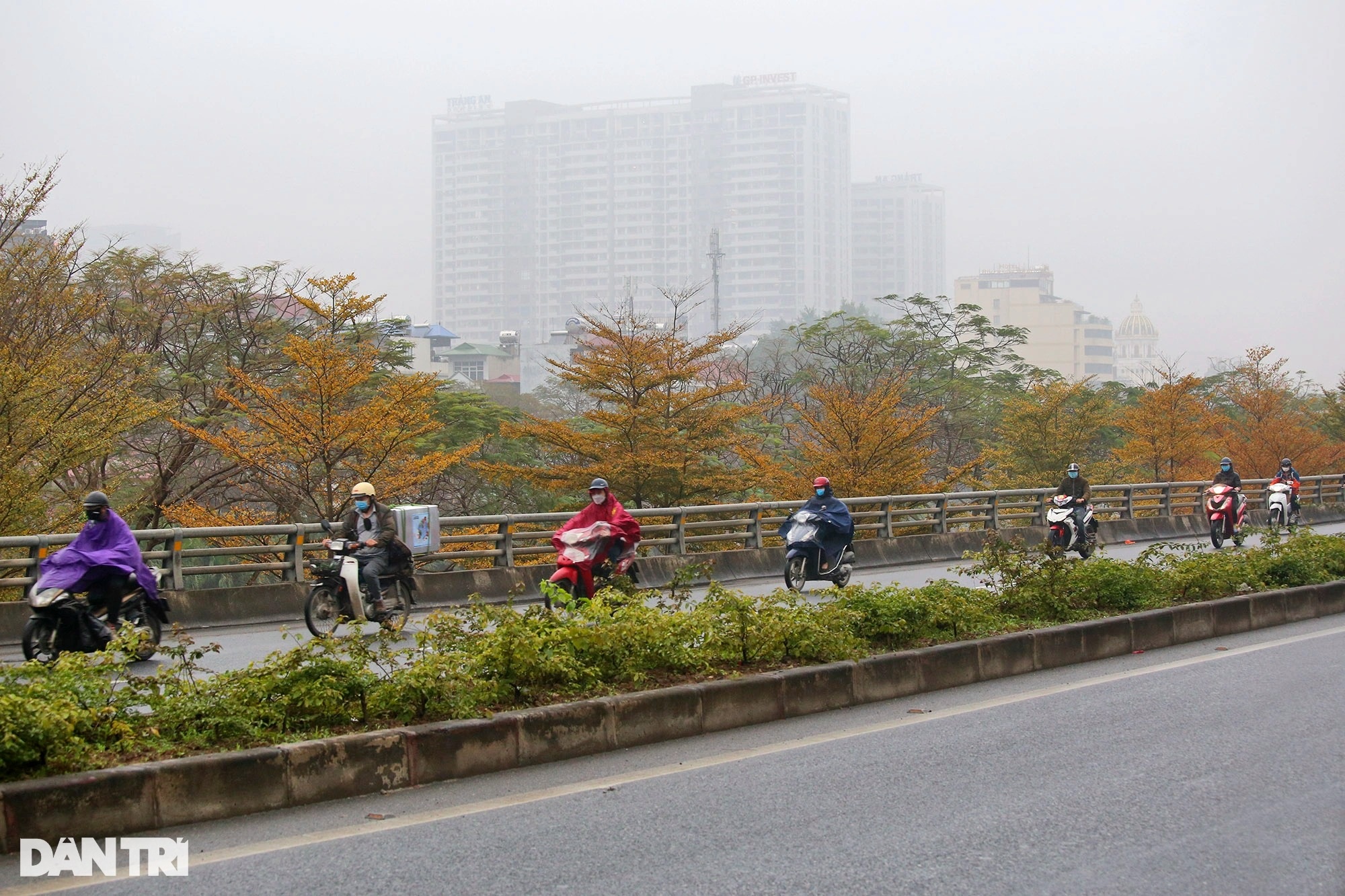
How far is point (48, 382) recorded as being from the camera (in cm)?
2192

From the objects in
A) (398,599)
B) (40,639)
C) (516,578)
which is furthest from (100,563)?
(516,578)

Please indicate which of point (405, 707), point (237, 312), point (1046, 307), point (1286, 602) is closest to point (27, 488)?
point (237, 312)

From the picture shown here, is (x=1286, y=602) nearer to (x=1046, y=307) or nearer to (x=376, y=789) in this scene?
(x=376, y=789)

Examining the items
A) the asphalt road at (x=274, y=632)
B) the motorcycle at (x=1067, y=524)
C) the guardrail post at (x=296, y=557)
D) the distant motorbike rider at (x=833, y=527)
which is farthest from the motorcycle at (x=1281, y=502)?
the guardrail post at (x=296, y=557)

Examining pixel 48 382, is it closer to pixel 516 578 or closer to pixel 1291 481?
pixel 516 578

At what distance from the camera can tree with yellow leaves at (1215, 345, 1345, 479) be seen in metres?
50.2

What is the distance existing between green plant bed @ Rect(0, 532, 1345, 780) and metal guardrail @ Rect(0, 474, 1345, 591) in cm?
428

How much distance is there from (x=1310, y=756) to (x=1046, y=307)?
587 ft

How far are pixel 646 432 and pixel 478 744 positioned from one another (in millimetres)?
23356

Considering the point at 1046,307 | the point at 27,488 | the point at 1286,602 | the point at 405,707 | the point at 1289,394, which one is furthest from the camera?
the point at 1046,307

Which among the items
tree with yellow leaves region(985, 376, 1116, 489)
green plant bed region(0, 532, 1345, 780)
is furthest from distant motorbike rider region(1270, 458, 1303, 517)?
green plant bed region(0, 532, 1345, 780)

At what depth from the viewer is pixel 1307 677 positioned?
9.98 m

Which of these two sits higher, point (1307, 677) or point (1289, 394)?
point (1289, 394)

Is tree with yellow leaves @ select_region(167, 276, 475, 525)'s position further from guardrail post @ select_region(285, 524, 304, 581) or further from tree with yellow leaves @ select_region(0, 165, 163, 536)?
guardrail post @ select_region(285, 524, 304, 581)
